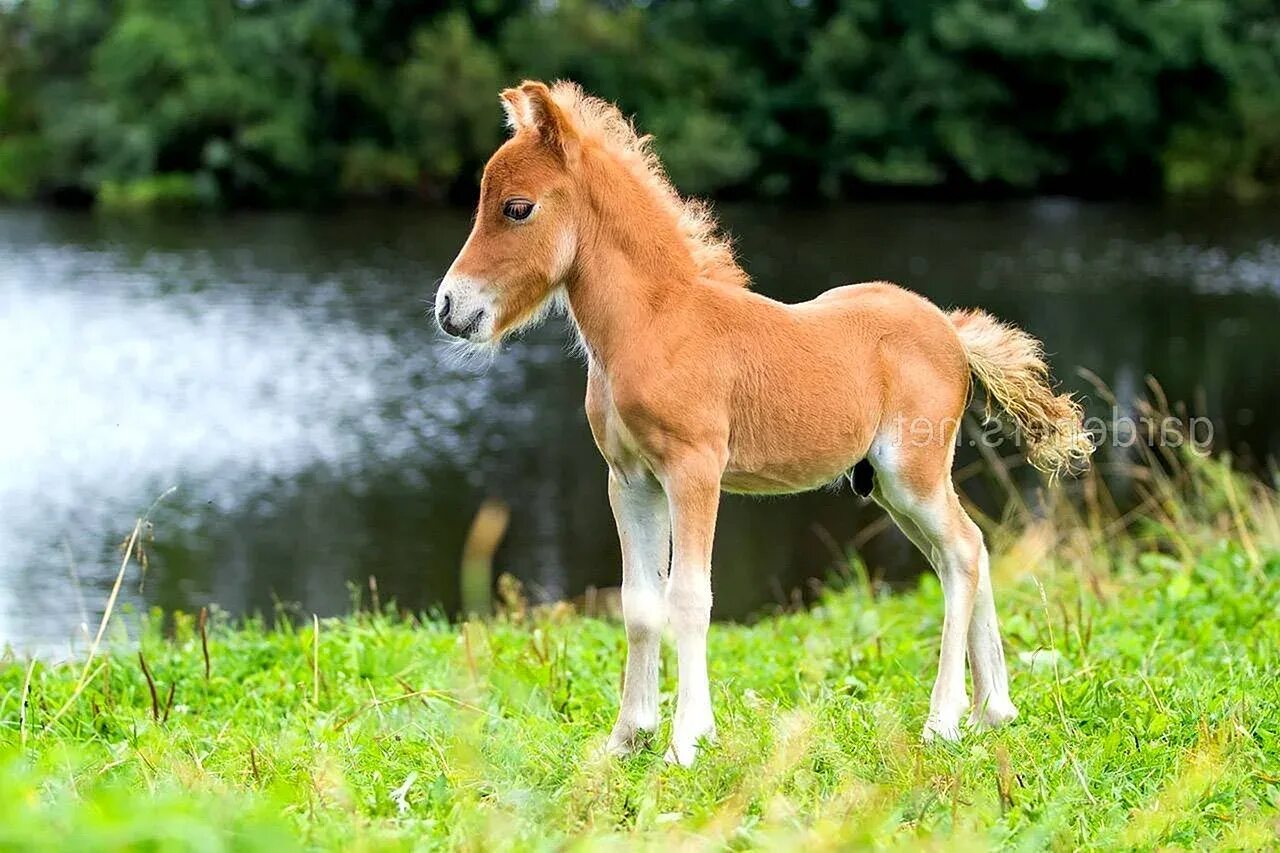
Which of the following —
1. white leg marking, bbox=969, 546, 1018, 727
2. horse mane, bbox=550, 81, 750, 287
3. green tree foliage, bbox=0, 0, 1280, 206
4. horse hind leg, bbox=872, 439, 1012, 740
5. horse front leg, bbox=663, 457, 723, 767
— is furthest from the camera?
green tree foliage, bbox=0, 0, 1280, 206

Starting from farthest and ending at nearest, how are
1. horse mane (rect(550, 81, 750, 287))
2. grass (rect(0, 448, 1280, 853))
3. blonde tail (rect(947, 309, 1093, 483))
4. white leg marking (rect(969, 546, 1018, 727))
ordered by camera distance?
blonde tail (rect(947, 309, 1093, 483)) → white leg marking (rect(969, 546, 1018, 727)) → horse mane (rect(550, 81, 750, 287)) → grass (rect(0, 448, 1280, 853))

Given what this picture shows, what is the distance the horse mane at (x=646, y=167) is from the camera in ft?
14.5

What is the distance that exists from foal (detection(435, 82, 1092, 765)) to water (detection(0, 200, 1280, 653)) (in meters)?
3.37

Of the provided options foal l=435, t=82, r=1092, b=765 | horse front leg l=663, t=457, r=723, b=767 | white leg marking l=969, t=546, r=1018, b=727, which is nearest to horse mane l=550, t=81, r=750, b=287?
→ foal l=435, t=82, r=1092, b=765

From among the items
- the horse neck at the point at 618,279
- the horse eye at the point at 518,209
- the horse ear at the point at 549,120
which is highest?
the horse ear at the point at 549,120

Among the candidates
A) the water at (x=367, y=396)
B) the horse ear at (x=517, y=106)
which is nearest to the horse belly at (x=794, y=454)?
the horse ear at (x=517, y=106)

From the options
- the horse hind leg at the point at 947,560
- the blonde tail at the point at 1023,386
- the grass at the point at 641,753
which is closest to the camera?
the grass at the point at 641,753

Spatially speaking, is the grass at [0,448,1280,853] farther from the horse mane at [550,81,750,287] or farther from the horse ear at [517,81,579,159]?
the horse ear at [517,81,579,159]

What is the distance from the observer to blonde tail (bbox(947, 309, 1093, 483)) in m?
4.99

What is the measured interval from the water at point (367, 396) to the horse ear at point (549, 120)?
3635 mm

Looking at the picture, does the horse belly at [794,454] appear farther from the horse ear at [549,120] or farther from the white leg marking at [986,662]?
the horse ear at [549,120]

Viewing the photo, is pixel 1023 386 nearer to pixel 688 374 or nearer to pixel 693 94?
pixel 688 374

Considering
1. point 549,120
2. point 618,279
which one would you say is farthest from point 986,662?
point 549,120

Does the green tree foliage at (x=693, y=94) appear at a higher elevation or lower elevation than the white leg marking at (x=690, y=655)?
lower
